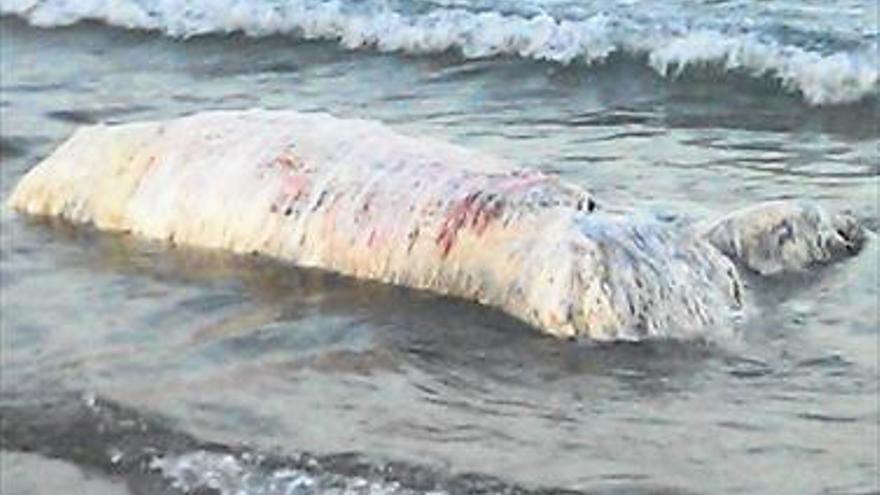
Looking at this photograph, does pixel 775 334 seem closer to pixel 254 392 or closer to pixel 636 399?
pixel 636 399

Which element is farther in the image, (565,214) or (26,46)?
(26,46)

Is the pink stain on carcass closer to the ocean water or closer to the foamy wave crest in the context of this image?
the ocean water

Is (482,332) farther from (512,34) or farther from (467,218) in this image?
(512,34)

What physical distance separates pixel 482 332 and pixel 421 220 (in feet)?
2.14

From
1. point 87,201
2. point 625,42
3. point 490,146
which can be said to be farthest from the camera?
point 625,42

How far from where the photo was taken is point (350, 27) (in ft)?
41.5

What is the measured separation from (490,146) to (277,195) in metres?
1.78

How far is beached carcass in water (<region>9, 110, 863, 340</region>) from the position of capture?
6.81m

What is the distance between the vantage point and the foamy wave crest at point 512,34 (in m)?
10.7

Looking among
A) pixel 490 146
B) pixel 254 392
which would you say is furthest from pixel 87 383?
pixel 490 146

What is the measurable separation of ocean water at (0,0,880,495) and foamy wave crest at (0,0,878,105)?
28 millimetres

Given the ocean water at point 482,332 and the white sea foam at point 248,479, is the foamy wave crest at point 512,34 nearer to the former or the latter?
the ocean water at point 482,332

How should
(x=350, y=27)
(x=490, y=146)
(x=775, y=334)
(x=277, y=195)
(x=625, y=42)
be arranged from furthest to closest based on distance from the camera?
(x=350, y=27) → (x=625, y=42) → (x=490, y=146) → (x=277, y=195) → (x=775, y=334)

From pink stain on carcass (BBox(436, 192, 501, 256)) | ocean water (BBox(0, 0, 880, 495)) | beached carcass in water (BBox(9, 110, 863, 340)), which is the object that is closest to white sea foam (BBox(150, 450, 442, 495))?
ocean water (BBox(0, 0, 880, 495))
